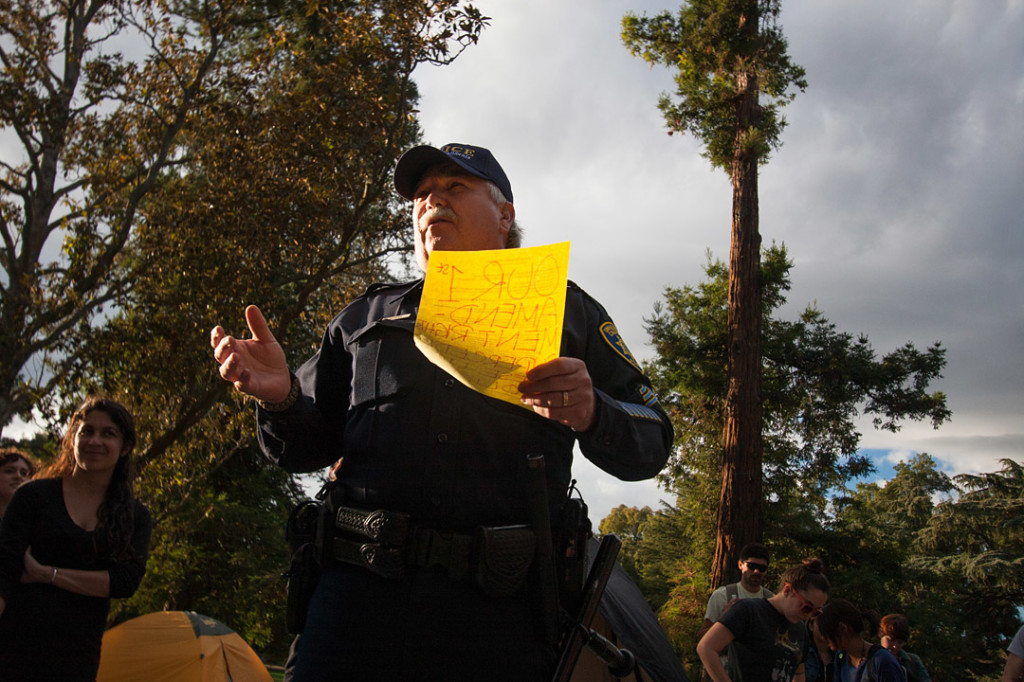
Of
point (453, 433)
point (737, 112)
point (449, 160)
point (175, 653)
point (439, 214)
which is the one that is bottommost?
point (175, 653)

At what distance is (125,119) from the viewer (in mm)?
9875

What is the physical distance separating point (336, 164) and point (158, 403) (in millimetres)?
3628

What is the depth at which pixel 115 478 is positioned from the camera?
11.8ft

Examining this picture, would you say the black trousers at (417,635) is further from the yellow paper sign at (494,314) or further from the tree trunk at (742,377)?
the tree trunk at (742,377)

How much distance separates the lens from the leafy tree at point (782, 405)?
48.9ft

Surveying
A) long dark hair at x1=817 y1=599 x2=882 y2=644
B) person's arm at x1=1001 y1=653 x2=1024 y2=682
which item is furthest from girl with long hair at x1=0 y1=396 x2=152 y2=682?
person's arm at x1=1001 y1=653 x2=1024 y2=682

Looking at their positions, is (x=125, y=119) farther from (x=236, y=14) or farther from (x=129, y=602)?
(x=129, y=602)

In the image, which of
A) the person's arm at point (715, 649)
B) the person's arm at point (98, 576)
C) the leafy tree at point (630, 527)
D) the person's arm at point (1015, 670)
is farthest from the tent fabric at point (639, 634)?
the leafy tree at point (630, 527)

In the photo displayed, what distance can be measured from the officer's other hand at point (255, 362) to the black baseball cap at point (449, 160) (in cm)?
75

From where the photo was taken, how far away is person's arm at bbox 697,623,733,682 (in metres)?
4.48

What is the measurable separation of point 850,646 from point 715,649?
4.06ft

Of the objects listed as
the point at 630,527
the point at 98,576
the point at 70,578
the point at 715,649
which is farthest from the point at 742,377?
the point at 630,527

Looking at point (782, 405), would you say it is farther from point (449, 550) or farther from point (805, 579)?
point (449, 550)

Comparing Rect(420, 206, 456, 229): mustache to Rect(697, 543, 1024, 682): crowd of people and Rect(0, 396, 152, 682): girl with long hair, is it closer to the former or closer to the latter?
Rect(0, 396, 152, 682): girl with long hair
